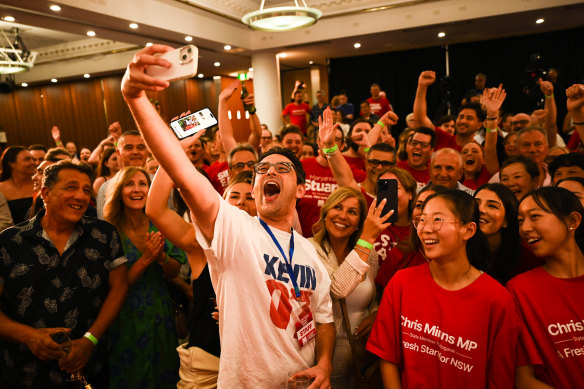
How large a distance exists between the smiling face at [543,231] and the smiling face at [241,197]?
127 cm

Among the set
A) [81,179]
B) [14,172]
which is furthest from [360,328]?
[14,172]

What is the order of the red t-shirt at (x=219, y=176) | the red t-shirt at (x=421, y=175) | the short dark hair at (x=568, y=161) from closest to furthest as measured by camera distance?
the short dark hair at (x=568, y=161), the red t-shirt at (x=421, y=175), the red t-shirt at (x=219, y=176)

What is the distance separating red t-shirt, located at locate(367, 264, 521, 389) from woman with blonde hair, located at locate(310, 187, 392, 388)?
0.70 ft

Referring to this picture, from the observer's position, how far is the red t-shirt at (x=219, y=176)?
365cm

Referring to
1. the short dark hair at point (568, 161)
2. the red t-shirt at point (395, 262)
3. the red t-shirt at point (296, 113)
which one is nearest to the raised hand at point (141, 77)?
the red t-shirt at point (395, 262)

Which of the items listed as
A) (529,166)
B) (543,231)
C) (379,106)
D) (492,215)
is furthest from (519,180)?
(379,106)

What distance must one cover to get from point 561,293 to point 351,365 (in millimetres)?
921

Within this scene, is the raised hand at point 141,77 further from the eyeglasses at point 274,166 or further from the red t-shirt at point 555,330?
the red t-shirt at point 555,330

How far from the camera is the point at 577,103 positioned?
2549 mm

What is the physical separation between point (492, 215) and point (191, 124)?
4.94 ft

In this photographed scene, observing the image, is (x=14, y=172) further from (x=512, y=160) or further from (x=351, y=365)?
(x=512, y=160)

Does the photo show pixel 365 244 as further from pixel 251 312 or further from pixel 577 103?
pixel 577 103

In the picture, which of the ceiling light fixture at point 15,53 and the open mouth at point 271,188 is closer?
the open mouth at point 271,188

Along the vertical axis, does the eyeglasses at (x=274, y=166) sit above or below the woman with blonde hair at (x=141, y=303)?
above
